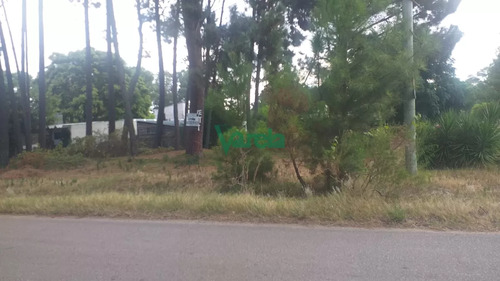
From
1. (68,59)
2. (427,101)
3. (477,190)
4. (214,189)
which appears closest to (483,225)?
(477,190)

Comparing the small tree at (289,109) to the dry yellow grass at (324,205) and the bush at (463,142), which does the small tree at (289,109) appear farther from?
the bush at (463,142)

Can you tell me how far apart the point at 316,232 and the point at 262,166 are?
3.74 meters

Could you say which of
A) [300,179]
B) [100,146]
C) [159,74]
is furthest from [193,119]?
[159,74]

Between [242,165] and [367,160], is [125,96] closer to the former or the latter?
[242,165]

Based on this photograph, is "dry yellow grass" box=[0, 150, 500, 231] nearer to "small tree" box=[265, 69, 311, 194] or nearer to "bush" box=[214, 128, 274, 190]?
"bush" box=[214, 128, 274, 190]

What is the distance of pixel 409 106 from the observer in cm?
A: 906

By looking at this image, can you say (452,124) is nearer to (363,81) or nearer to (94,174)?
(363,81)

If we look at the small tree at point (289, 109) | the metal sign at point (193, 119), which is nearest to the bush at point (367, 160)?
the small tree at point (289, 109)

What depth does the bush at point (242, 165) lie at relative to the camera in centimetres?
888

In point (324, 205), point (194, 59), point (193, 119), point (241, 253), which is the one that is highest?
point (194, 59)

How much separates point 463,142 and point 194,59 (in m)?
9.39

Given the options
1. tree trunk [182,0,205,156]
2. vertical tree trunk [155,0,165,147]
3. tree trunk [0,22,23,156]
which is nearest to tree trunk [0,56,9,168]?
tree trunk [0,22,23,156]

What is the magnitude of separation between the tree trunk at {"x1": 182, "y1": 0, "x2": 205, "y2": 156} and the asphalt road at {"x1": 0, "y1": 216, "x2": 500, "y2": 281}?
916 centimetres

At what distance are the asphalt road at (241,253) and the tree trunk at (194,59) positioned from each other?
9.16 meters
